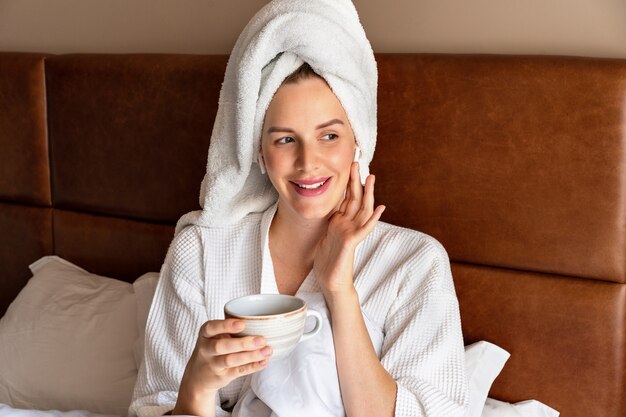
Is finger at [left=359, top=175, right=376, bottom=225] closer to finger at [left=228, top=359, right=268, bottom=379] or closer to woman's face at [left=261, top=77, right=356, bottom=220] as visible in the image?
woman's face at [left=261, top=77, right=356, bottom=220]

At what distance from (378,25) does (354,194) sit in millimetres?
628

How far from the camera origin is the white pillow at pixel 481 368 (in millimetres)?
1739

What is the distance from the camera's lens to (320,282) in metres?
1.58

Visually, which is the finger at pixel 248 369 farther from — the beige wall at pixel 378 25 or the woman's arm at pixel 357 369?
the beige wall at pixel 378 25

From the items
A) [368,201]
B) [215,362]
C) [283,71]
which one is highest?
[283,71]

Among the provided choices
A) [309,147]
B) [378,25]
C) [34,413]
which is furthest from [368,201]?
[34,413]

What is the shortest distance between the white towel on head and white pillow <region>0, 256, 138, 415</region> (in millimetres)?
584

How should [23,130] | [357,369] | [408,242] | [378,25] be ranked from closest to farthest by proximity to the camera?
[357,369]
[408,242]
[378,25]
[23,130]

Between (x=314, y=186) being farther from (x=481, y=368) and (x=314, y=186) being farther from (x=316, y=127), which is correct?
(x=481, y=368)

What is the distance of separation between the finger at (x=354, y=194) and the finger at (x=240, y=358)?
39 centimetres

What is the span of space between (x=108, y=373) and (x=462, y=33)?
3.87ft

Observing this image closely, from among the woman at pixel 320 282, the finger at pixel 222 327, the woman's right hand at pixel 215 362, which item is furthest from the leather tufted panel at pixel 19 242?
the finger at pixel 222 327

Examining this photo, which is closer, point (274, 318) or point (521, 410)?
point (274, 318)

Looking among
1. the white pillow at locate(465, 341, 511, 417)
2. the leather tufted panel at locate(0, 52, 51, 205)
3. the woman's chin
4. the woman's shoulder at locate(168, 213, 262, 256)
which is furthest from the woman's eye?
the leather tufted panel at locate(0, 52, 51, 205)
